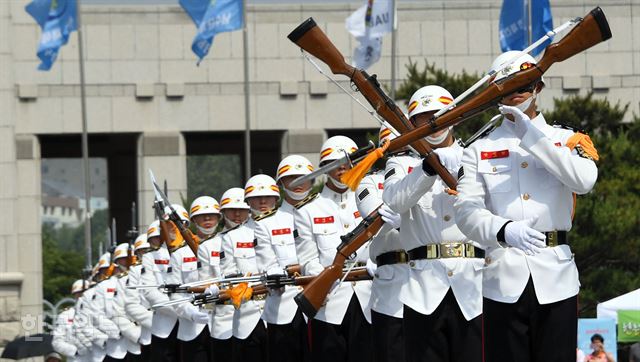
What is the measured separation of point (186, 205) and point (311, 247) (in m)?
27.0

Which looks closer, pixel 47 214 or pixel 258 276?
pixel 258 276

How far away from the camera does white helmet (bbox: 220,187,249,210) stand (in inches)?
787

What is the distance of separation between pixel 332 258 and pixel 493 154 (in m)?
4.90

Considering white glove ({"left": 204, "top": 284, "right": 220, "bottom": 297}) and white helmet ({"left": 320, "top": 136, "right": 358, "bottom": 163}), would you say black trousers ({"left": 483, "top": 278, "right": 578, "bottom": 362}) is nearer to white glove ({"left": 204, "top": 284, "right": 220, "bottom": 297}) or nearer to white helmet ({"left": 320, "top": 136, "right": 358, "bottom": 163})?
white helmet ({"left": 320, "top": 136, "right": 358, "bottom": 163})

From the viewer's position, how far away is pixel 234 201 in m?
20.1

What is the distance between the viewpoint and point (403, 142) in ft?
34.8

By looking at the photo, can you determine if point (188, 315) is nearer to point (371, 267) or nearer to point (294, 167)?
point (294, 167)

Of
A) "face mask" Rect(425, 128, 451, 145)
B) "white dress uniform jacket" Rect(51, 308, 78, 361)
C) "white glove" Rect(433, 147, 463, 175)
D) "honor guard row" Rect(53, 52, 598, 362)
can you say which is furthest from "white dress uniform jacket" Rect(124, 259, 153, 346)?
"white glove" Rect(433, 147, 463, 175)

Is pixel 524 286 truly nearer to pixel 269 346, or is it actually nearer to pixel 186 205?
pixel 269 346

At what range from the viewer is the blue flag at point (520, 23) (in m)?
31.0

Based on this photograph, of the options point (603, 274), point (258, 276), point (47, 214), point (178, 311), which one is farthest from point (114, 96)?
point (47, 214)

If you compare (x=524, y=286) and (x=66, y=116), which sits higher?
(x=66, y=116)

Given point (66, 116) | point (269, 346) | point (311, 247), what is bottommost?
point (269, 346)

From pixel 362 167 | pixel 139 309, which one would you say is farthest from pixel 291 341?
pixel 139 309
